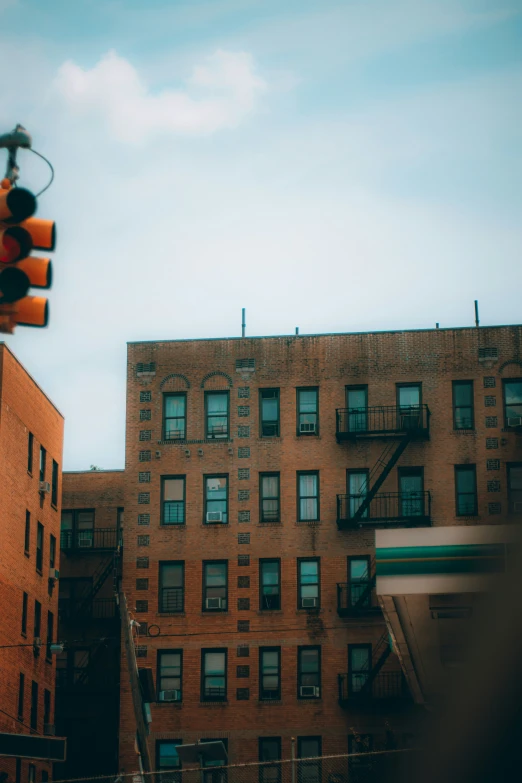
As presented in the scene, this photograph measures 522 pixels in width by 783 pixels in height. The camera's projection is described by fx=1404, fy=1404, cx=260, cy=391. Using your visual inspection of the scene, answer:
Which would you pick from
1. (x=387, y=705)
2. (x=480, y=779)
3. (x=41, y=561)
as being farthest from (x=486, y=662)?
(x=41, y=561)

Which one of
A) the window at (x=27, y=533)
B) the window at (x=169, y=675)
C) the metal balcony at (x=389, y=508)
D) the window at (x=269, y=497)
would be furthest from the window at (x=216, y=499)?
the window at (x=27, y=533)

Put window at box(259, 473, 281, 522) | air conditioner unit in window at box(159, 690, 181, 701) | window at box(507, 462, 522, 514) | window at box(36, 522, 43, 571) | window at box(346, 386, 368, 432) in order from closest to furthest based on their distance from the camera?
air conditioner unit in window at box(159, 690, 181, 701) → window at box(507, 462, 522, 514) → window at box(259, 473, 281, 522) → window at box(346, 386, 368, 432) → window at box(36, 522, 43, 571)

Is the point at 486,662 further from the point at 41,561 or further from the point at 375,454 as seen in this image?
the point at 41,561

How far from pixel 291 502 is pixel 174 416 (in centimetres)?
564

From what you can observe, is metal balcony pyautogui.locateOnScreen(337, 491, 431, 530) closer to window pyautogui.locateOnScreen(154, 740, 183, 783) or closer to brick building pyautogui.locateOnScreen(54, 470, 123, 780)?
window pyautogui.locateOnScreen(154, 740, 183, 783)

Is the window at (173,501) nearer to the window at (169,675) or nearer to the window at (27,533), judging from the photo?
the window at (169,675)

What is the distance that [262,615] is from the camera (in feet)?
165

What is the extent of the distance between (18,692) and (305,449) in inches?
532

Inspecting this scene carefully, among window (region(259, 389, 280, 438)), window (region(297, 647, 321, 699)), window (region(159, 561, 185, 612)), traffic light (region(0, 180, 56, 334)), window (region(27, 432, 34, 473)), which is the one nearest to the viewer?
traffic light (region(0, 180, 56, 334))

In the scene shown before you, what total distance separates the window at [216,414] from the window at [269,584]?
203 inches

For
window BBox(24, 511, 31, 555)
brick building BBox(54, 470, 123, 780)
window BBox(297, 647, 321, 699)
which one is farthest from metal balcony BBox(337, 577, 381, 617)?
window BBox(24, 511, 31, 555)

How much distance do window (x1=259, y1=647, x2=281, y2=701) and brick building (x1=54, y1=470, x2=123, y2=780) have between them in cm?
707

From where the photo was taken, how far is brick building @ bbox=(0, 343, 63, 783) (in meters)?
49.2

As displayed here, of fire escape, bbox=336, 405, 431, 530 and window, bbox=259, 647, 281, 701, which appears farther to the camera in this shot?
fire escape, bbox=336, 405, 431, 530
